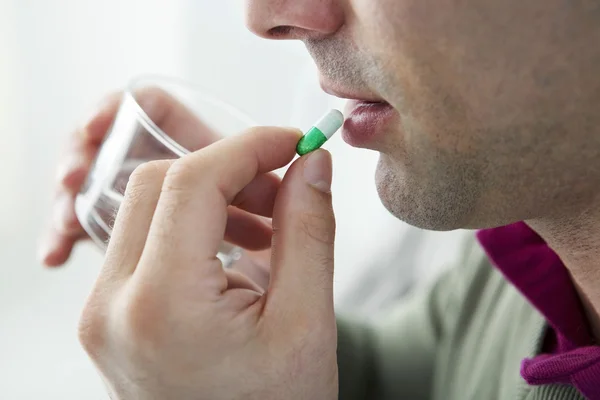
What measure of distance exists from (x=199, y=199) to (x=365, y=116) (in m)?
0.16

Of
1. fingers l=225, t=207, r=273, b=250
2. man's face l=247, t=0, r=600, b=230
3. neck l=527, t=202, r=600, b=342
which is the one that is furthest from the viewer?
fingers l=225, t=207, r=273, b=250

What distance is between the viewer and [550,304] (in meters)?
0.71

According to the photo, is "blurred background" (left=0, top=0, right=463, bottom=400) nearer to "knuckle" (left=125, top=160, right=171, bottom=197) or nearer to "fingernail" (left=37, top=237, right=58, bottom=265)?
"fingernail" (left=37, top=237, right=58, bottom=265)

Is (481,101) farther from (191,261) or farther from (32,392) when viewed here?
(32,392)

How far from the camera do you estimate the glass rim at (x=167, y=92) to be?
643 millimetres

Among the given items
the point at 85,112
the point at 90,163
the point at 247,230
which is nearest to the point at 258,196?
the point at 247,230

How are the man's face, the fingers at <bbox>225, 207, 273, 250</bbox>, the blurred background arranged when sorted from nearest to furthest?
the man's face, the fingers at <bbox>225, 207, 273, 250</bbox>, the blurred background

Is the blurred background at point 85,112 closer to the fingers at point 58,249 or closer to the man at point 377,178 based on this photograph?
the fingers at point 58,249

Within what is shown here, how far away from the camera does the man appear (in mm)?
515

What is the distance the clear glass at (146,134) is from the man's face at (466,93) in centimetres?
16

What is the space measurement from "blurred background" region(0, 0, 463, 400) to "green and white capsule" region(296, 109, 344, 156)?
19.4 inches

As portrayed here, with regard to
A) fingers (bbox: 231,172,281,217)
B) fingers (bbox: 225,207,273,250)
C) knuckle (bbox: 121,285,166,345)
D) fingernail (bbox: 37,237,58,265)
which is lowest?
fingernail (bbox: 37,237,58,265)

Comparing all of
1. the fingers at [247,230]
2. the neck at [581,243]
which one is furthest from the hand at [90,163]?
the neck at [581,243]

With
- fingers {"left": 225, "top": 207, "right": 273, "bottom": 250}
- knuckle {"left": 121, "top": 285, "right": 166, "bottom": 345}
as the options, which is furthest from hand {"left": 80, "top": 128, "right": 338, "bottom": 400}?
fingers {"left": 225, "top": 207, "right": 273, "bottom": 250}
